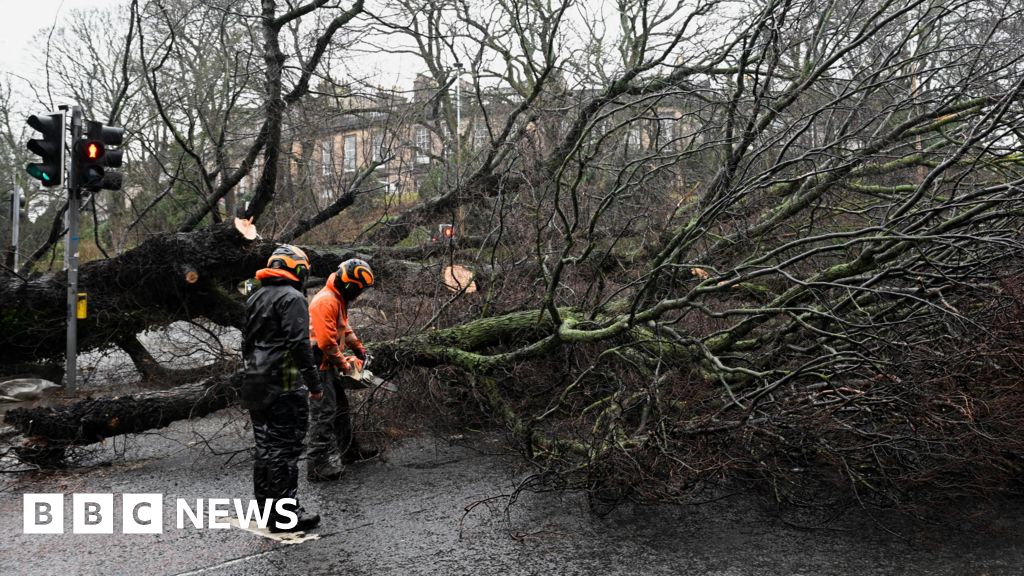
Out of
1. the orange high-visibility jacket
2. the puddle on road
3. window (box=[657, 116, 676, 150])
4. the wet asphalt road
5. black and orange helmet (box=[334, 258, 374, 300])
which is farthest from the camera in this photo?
window (box=[657, 116, 676, 150])

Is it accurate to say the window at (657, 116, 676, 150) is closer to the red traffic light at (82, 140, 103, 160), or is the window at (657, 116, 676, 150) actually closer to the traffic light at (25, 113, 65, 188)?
the red traffic light at (82, 140, 103, 160)

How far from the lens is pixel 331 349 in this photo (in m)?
5.95

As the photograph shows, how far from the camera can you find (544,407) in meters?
6.94

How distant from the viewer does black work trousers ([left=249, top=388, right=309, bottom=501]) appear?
197 inches

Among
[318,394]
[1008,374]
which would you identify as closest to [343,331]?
[318,394]

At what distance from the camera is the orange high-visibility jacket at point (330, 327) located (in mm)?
5961

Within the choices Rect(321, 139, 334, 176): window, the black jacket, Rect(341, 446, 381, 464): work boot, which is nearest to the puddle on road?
the black jacket

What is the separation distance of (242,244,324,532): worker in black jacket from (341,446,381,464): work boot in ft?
4.86

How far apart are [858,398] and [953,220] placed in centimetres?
141

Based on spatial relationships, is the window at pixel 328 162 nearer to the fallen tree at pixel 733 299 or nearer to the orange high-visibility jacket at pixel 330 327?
the fallen tree at pixel 733 299

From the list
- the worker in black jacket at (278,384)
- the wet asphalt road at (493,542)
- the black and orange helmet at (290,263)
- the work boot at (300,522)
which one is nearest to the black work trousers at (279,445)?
the worker in black jacket at (278,384)

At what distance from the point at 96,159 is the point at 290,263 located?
16.4ft

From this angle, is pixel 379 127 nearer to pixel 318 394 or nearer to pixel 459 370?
pixel 459 370

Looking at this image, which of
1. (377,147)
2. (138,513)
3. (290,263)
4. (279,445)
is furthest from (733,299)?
(377,147)
